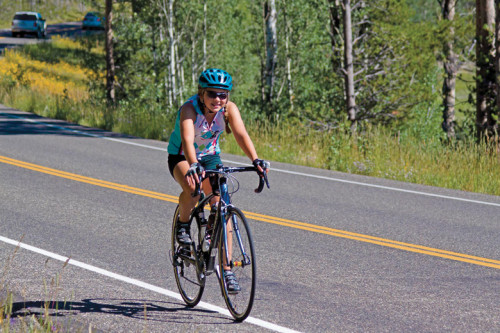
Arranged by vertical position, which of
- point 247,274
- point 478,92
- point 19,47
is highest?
point 19,47

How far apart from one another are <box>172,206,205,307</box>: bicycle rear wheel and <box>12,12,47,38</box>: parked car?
57.1 meters

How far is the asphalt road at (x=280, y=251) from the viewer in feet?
18.8

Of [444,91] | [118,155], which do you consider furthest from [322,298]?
[444,91]

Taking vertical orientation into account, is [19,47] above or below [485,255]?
above

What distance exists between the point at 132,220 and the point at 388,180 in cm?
554

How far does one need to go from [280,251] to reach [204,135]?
8.76 feet

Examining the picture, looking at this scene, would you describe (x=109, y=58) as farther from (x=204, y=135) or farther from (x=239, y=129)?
(x=239, y=129)

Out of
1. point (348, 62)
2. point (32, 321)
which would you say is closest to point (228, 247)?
point (32, 321)

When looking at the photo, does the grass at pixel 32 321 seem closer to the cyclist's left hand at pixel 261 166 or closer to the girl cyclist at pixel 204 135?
the girl cyclist at pixel 204 135

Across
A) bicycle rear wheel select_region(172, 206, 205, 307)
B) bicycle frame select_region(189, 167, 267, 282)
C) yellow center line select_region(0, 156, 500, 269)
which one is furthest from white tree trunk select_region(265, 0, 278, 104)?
bicycle frame select_region(189, 167, 267, 282)

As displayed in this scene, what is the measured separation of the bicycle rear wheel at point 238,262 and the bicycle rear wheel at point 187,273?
0.40 m

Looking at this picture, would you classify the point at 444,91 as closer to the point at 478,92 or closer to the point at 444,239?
the point at 478,92

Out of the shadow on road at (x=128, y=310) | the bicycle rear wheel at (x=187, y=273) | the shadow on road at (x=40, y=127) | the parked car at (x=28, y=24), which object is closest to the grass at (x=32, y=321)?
the shadow on road at (x=128, y=310)

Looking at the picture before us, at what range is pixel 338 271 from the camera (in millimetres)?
7066
